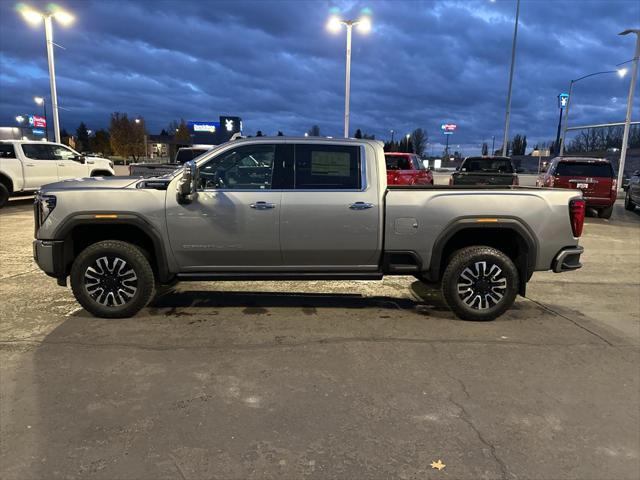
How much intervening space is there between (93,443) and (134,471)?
1.47 feet

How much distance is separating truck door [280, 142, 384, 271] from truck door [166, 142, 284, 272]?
0.59ft

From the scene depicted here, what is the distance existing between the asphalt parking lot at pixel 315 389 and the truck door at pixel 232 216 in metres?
0.67

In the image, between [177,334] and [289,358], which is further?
[177,334]

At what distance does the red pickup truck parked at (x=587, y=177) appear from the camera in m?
14.0

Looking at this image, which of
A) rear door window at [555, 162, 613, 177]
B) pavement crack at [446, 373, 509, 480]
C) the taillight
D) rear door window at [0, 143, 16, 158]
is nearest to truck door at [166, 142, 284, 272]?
pavement crack at [446, 373, 509, 480]

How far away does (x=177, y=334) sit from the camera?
4883 millimetres

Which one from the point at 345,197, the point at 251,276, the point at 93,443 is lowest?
the point at 93,443

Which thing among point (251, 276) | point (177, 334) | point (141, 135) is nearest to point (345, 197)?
point (251, 276)

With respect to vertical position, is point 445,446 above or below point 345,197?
below

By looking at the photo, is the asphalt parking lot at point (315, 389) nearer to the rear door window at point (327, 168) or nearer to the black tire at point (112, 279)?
the black tire at point (112, 279)

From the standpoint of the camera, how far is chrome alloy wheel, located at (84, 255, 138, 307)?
5152mm

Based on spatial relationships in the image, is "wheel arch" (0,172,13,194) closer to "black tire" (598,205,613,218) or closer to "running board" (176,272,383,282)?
"running board" (176,272,383,282)

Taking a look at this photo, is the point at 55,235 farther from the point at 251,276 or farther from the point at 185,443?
the point at 185,443

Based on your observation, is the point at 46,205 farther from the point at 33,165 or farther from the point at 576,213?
the point at 33,165
